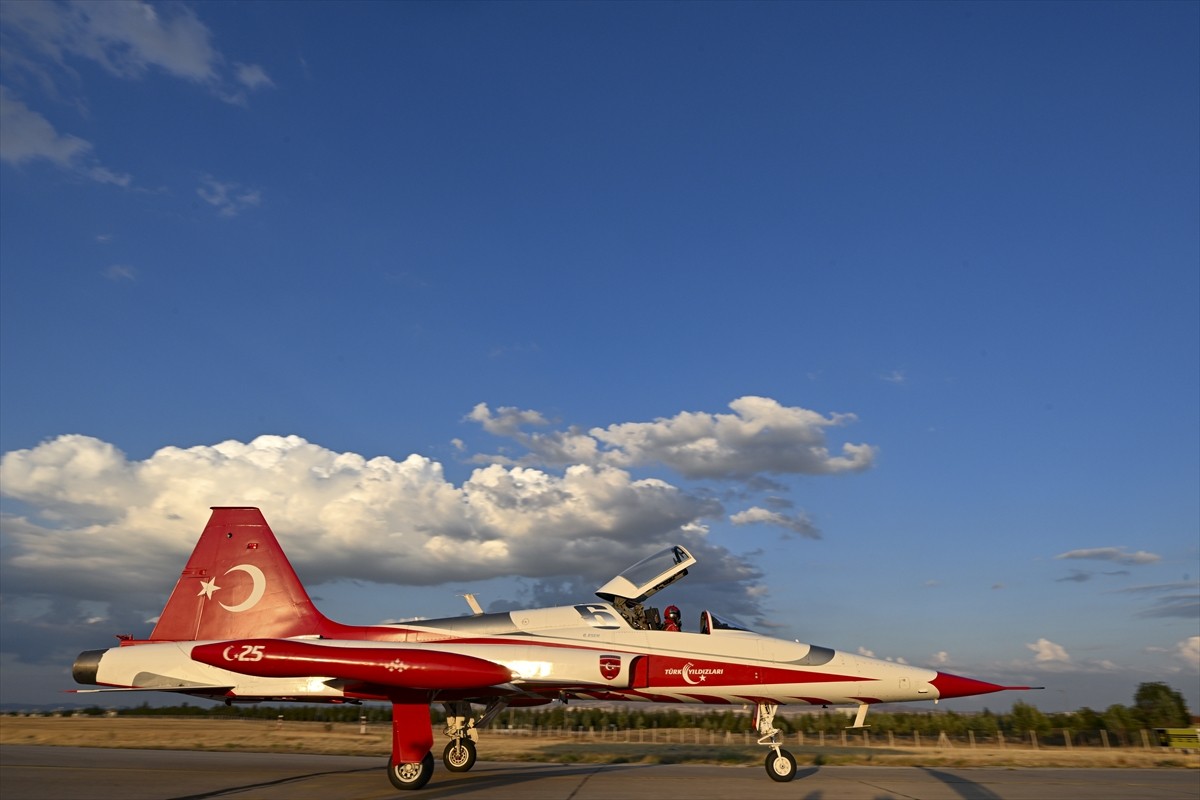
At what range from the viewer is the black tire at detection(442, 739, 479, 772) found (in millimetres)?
14578

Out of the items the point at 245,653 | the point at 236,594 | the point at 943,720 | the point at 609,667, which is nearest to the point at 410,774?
the point at 245,653

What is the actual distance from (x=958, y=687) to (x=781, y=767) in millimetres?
3217

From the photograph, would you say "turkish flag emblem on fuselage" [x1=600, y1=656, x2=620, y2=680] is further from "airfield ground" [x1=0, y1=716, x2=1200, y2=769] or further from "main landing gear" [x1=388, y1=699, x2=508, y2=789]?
"airfield ground" [x1=0, y1=716, x2=1200, y2=769]

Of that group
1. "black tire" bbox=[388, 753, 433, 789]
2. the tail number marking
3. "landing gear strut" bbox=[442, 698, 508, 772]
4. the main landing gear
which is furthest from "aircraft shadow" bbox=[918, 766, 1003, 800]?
the tail number marking

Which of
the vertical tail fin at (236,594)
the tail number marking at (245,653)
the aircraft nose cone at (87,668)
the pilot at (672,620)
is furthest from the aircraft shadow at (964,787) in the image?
the aircraft nose cone at (87,668)

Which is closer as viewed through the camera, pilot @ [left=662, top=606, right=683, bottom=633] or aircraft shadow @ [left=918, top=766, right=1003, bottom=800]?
aircraft shadow @ [left=918, top=766, right=1003, bottom=800]

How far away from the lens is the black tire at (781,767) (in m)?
13.2

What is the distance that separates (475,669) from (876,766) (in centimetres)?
1082

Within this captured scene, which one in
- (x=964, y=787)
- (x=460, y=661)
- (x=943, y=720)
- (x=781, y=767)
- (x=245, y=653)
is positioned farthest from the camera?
(x=943, y=720)

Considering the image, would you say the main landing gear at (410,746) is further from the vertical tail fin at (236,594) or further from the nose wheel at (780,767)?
the nose wheel at (780,767)

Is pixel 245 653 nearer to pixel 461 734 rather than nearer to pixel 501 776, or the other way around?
pixel 461 734

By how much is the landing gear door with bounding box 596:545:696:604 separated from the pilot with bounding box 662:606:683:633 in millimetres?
417

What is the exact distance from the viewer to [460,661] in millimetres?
11820

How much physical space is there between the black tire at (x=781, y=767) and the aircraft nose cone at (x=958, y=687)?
2.71 m
